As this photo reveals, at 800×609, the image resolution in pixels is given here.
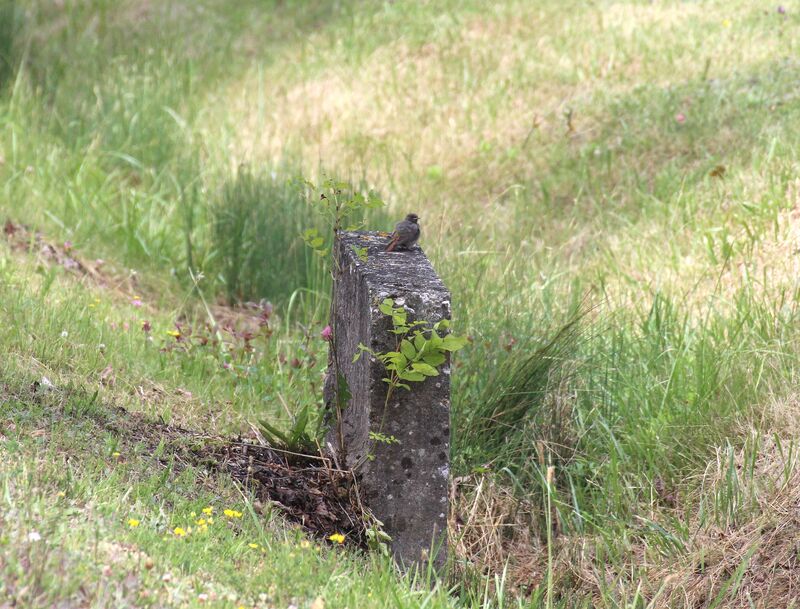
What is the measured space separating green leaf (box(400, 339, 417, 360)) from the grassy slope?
666mm

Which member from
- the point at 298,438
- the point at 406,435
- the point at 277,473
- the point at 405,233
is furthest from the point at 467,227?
the point at 406,435

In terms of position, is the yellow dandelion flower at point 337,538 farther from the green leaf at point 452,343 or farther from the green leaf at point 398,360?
the green leaf at point 452,343

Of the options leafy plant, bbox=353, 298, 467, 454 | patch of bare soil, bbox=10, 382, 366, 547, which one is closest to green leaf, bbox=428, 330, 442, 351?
leafy plant, bbox=353, 298, 467, 454

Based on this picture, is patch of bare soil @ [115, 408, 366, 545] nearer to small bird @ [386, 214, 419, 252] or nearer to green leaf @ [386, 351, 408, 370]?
green leaf @ [386, 351, 408, 370]

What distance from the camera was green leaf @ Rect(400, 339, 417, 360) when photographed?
321 cm

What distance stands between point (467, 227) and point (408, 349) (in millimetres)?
2593

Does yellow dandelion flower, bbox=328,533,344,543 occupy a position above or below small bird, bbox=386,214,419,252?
below

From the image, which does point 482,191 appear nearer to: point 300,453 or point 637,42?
point 637,42

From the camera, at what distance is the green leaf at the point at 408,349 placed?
126 inches

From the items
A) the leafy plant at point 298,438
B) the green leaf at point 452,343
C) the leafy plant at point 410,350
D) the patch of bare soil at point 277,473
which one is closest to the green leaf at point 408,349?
the leafy plant at point 410,350

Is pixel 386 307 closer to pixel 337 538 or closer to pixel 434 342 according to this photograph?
pixel 434 342

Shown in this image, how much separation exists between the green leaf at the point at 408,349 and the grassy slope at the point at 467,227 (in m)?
0.67

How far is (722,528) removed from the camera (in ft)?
12.0

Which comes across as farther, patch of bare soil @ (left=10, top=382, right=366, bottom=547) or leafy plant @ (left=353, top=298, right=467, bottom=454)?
patch of bare soil @ (left=10, top=382, right=366, bottom=547)
